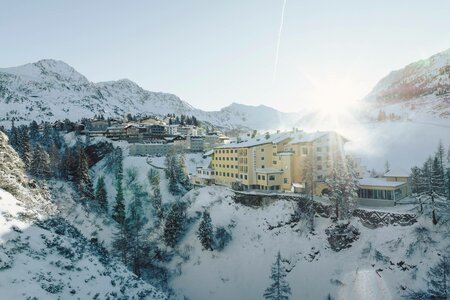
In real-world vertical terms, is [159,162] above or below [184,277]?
above

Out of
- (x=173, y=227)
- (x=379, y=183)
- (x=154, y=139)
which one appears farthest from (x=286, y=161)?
(x=154, y=139)

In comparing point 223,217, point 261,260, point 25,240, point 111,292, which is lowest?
point 261,260

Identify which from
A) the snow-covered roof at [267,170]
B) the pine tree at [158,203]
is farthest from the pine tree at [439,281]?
the pine tree at [158,203]

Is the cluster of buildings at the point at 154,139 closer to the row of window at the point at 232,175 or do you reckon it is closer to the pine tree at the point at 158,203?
the pine tree at the point at 158,203

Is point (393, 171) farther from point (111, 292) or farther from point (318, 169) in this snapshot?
point (111, 292)

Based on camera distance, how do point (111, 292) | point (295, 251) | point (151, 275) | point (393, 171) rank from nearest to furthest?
1. point (111, 292)
2. point (295, 251)
3. point (151, 275)
4. point (393, 171)

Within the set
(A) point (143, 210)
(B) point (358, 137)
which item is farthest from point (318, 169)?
(B) point (358, 137)

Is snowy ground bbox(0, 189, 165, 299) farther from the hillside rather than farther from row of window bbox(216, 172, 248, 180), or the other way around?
row of window bbox(216, 172, 248, 180)

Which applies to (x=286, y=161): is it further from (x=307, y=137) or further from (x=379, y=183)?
(x=379, y=183)
